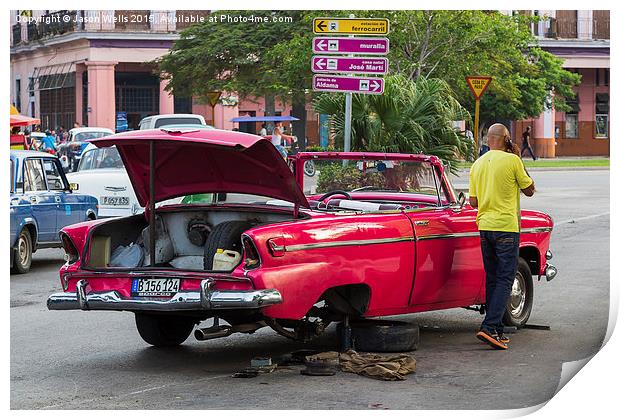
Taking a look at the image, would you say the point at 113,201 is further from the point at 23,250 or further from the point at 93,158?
the point at 23,250

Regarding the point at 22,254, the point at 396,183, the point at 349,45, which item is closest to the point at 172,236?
the point at 396,183

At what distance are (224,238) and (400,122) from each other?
1253cm

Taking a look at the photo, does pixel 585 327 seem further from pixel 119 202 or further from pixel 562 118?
pixel 562 118

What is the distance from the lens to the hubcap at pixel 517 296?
1030 cm

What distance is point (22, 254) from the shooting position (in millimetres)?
15523

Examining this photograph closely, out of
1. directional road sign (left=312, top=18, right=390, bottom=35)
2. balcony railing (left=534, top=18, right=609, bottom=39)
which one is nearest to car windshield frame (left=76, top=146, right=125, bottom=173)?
directional road sign (left=312, top=18, right=390, bottom=35)

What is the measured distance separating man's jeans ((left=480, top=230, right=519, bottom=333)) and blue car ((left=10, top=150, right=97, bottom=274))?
Answer: 24.2ft

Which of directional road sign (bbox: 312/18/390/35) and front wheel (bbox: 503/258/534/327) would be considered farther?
directional road sign (bbox: 312/18/390/35)

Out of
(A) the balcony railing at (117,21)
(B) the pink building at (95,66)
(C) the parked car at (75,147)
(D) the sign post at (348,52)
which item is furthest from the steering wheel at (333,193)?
(A) the balcony railing at (117,21)

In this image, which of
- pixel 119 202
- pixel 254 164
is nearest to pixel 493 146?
pixel 254 164

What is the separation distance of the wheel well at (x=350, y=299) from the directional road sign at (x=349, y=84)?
32.6 ft

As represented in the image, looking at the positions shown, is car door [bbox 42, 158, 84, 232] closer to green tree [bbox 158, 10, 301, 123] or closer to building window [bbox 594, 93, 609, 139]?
green tree [bbox 158, 10, 301, 123]

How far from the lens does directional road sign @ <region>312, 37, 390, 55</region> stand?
18.5 metres

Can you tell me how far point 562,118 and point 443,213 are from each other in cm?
5401
